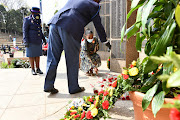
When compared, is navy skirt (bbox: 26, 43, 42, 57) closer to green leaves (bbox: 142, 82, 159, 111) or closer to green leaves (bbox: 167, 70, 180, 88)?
green leaves (bbox: 142, 82, 159, 111)

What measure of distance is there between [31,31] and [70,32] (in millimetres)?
1990

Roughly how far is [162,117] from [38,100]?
1838 mm

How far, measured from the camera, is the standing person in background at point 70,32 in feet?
7.43

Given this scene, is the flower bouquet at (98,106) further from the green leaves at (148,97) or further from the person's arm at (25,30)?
the person's arm at (25,30)

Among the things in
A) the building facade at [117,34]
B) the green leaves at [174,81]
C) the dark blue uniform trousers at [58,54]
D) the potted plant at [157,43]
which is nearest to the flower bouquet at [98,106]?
the potted plant at [157,43]

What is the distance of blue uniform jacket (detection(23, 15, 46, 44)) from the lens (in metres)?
3.74

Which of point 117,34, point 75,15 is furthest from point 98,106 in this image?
point 117,34

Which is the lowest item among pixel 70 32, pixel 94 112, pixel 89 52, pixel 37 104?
pixel 37 104

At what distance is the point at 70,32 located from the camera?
2271 mm

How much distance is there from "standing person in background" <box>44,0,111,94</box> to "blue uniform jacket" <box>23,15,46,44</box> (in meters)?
1.64

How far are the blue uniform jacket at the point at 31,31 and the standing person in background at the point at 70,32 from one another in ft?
5.38

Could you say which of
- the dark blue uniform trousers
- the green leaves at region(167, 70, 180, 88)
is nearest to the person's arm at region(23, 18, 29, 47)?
the dark blue uniform trousers

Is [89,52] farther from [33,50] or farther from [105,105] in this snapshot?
[105,105]

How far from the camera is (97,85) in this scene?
2920mm
